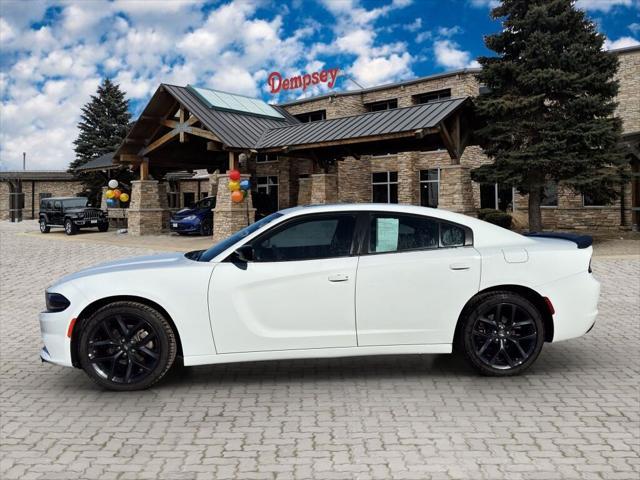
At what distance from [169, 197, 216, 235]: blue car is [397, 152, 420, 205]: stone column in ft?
38.3

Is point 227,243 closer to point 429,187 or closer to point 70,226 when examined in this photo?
point 70,226

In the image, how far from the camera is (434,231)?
5543mm

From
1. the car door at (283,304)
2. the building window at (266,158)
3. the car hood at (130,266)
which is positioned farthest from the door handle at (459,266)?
the building window at (266,158)

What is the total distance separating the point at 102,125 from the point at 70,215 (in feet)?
71.8

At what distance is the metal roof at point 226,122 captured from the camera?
76.9ft

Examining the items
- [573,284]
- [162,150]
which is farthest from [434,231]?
[162,150]

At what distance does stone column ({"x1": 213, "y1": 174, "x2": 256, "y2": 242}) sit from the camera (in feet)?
78.5

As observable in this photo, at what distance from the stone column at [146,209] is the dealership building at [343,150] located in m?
A: 0.05

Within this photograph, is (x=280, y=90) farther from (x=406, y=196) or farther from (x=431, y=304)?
(x=431, y=304)

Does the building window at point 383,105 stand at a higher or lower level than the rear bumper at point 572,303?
higher

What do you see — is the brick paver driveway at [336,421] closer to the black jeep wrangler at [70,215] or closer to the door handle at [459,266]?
the door handle at [459,266]

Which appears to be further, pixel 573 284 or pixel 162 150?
pixel 162 150

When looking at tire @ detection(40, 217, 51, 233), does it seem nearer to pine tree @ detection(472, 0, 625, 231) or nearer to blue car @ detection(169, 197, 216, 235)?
blue car @ detection(169, 197, 216, 235)

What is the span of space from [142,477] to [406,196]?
31.0m
